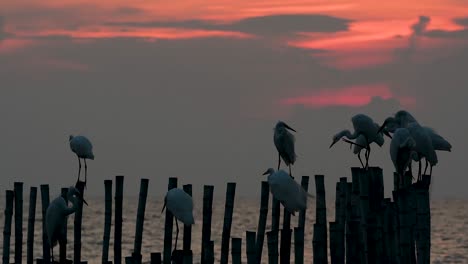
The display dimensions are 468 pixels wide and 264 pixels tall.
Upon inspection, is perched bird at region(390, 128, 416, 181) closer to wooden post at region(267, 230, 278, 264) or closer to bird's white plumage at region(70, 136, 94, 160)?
wooden post at region(267, 230, 278, 264)

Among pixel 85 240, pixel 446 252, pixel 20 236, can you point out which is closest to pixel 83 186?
pixel 20 236

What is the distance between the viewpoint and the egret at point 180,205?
57.2 feet

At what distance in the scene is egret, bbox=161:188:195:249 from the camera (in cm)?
1742

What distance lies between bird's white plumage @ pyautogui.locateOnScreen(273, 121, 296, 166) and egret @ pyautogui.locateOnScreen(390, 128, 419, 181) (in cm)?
440

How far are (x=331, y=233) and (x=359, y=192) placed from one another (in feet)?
2.26

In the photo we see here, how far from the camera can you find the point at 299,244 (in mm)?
15461

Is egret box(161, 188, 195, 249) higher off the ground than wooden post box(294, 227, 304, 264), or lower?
higher

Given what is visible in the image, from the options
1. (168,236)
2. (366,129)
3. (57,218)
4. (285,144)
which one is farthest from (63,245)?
(366,129)

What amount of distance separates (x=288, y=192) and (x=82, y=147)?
22.3 ft

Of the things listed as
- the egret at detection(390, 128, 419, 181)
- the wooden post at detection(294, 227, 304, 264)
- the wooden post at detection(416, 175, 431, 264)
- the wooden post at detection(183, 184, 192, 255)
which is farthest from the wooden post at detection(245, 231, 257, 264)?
the egret at detection(390, 128, 419, 181)

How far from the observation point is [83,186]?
64.4 ft

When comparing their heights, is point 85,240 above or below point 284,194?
below

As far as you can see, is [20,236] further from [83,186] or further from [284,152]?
[284,152]

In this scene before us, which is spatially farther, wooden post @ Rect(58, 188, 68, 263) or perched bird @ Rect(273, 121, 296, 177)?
perched bird @ Rect(273, 121, 296, 177)
